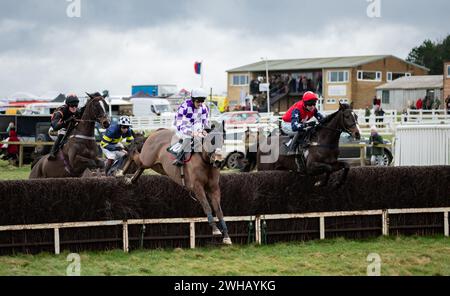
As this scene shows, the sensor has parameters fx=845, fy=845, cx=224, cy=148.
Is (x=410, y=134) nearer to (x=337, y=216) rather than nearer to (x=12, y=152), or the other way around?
(x=337, y=216)

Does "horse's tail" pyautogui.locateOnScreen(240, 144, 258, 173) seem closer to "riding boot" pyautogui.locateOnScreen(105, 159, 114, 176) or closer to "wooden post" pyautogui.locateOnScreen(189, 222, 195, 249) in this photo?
"riding boot" pyautogui.locateOnScreen(105, 159, 114, 176)

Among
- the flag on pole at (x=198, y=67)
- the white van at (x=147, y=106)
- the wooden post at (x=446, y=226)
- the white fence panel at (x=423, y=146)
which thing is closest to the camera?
the wooden post at (x=446, y=226)

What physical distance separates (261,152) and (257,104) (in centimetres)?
4399

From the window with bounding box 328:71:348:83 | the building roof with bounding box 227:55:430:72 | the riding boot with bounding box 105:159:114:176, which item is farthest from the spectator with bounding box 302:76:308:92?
the riding boot with bounding box 105:159:114:176

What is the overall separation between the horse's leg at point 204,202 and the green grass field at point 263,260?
0.51 meters

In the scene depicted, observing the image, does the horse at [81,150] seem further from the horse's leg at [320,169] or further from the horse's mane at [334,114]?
the horse's mane at [334,114]

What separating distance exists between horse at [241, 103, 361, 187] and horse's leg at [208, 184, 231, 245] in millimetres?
2711

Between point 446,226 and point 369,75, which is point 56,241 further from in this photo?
point 369,75

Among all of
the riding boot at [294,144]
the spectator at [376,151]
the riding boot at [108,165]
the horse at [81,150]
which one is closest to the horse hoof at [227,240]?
the riding boot at [294,144]

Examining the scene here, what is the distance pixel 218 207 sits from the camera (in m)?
13.8

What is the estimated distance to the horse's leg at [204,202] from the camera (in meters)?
13.6

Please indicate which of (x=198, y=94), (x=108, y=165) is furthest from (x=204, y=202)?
(x=108, y=165)

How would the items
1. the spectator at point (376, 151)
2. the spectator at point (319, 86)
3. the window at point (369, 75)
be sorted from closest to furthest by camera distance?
the spectator at point (376, 151)
the spectator at point (319, 86)
the window at point (369, 75)

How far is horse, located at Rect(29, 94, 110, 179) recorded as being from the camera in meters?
17.2
